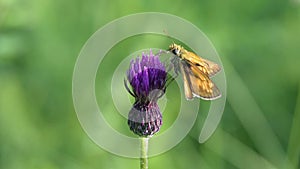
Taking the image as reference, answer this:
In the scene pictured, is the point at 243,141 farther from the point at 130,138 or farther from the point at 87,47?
the point at 87,47

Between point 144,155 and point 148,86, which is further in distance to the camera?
point 148,86

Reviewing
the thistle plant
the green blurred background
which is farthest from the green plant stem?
the green blurred background

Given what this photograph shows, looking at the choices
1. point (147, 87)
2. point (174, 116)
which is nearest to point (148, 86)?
point (147, 87)

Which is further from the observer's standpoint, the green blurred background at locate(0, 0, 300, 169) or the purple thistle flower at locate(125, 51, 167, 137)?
the green blurred background at locate(0, 0, 300, 169)

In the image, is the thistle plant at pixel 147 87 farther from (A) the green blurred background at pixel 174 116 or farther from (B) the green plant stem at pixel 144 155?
(A) the green blurred background at pixel 174 116

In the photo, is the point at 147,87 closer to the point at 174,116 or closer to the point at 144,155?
the point at 144,155

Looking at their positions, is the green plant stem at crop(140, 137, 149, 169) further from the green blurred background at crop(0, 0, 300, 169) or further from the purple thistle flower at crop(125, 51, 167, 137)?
the green blurred background at crop(0, 0, 300, 169)
